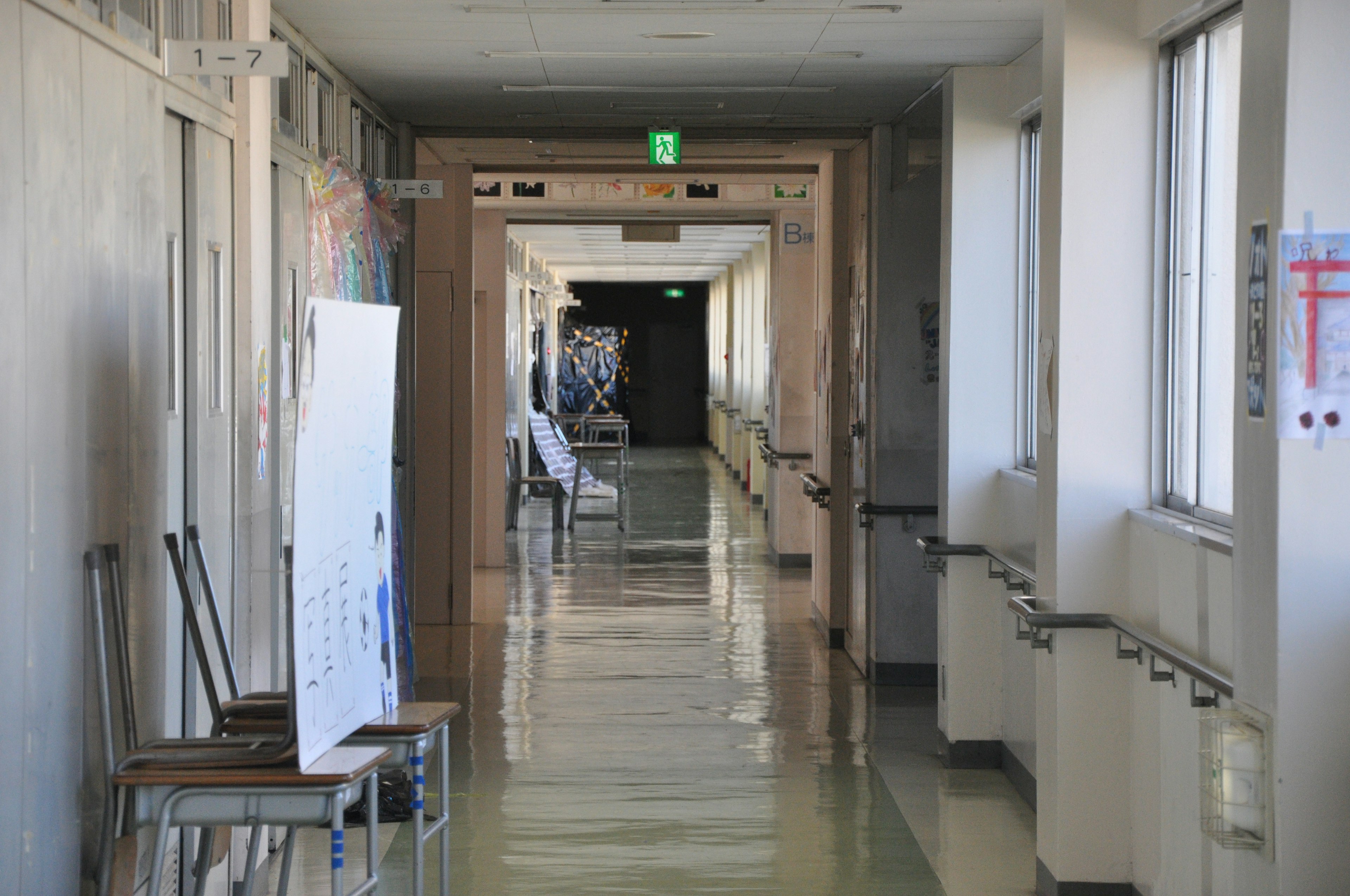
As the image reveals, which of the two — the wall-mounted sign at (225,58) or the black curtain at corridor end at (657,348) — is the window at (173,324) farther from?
the black curtain at corridor end at (657,348)

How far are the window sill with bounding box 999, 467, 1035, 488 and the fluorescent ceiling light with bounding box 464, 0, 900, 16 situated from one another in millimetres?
1725

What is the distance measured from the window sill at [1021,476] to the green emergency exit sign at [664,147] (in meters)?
2.56

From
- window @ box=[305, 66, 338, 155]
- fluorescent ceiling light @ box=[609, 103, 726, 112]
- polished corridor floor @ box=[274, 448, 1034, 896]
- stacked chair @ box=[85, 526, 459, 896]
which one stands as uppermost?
fluorescent ceiling light @ box=[609, 103, 726, 112]

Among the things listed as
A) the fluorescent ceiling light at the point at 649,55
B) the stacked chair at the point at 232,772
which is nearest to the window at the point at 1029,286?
the fluorescent ceiling light at the point at 649,55

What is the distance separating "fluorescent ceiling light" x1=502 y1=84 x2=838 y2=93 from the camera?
6.16m

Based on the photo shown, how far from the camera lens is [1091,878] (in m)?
3.97

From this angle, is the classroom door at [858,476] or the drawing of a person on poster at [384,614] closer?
the drawing of a person on poster at [384,614]

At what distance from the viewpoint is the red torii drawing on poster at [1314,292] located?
8.65ft

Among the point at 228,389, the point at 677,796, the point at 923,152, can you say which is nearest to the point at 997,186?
the point at 923,152

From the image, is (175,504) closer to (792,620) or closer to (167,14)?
(167,14)

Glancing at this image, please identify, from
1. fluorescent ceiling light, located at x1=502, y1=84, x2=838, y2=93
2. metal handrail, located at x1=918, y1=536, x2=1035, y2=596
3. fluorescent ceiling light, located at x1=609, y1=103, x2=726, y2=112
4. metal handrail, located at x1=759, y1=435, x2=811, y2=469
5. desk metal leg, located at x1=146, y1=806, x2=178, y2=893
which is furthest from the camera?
metal handrail, located at x1=759, y1=435, x2=811, y2=469

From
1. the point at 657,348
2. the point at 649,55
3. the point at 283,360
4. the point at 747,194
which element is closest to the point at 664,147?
the point at 649,55

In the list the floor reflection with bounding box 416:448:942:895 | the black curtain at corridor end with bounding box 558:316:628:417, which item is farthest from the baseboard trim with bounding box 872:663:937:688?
the black curtain at corridor end with bounding box 558:316:628:417

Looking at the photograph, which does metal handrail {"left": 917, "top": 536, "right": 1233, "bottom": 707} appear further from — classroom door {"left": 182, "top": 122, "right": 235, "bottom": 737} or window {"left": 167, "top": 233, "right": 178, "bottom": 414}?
window {"left": 167, "top": 233, "right": 178, "bottom": 414}
